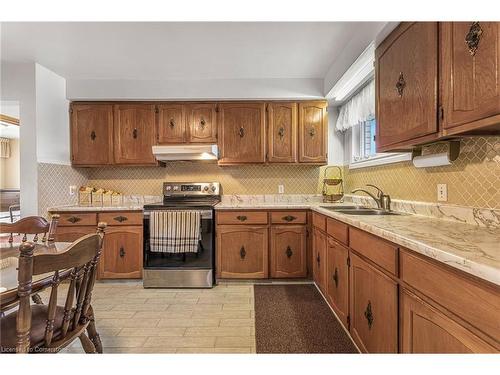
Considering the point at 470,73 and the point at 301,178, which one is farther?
the point at 301,178

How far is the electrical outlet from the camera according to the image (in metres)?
1.78

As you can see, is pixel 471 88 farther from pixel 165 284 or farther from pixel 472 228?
pixel 165 284

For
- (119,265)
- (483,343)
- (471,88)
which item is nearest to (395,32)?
(471,88)

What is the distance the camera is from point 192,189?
3.62 meters

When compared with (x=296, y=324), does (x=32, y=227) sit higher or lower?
higher

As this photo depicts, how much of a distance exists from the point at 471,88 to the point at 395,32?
0.83 m

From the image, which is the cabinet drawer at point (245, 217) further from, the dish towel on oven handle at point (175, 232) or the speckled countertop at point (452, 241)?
the speckled countertop at point (452, 241)

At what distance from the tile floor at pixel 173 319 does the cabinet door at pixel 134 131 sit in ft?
4.98

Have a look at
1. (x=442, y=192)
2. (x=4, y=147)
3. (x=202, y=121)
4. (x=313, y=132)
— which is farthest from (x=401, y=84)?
(x=4, y=147)

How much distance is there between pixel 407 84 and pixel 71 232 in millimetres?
3470

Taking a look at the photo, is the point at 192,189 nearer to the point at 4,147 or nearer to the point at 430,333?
the point at 430,333

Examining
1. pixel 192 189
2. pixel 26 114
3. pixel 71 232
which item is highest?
pixel 26 114
